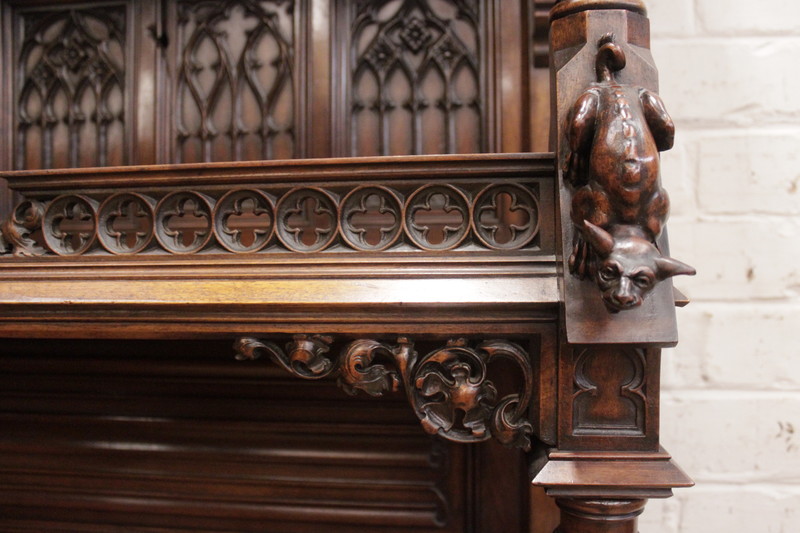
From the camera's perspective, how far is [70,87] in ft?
3.81

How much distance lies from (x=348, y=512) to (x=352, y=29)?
0.88 m

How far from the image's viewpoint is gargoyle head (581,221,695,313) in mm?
487

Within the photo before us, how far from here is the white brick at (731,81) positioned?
0.92 m

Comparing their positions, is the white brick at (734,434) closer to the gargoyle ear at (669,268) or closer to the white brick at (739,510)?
the white brick at (739,510)

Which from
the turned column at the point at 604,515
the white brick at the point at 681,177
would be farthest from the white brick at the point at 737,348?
the turned column at the point at 604,515

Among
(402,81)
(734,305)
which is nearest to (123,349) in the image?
(402,81)

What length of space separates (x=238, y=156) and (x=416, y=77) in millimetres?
369

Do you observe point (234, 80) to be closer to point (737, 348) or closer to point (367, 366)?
point (367, 366)

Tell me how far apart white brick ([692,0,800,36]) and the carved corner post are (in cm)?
46

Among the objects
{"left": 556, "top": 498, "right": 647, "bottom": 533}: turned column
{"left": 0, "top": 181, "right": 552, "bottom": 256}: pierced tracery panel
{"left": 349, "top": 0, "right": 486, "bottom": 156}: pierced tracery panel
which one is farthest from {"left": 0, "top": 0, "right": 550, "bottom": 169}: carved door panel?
{"left": 556, "top": 498, "right": 647, "bottom": 533}: turned column

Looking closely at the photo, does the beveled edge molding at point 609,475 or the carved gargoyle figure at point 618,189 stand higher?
the carved gargoyle figure at point 618,189

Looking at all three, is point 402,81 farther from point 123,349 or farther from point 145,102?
point 123,349

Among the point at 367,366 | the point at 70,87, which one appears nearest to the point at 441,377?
the point at 367,366

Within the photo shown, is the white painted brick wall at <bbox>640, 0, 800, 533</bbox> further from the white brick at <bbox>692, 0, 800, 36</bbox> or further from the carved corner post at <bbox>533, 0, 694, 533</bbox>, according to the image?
the carved corner post at <bbox>533, 0, 694, 533</bbox>
